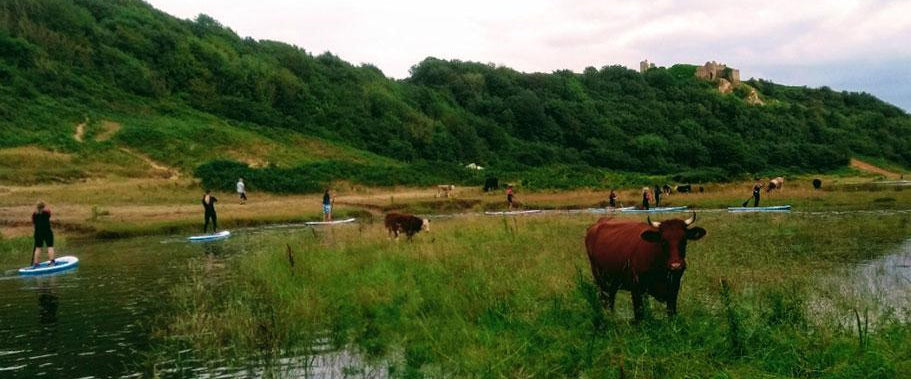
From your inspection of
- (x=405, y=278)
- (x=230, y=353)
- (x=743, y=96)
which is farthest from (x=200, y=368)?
(x=743, y=96)

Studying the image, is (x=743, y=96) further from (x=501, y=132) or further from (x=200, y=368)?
(x=200, y=368)

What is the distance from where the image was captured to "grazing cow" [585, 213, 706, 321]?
9898 millimetres

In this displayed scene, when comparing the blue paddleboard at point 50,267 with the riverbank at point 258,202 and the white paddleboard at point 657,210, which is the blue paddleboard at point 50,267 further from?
the white paddleboard at point 657,210

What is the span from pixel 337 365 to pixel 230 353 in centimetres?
187

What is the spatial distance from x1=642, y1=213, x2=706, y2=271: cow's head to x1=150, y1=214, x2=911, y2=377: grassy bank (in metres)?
0.74

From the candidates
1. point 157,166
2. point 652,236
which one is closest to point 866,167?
point 157,166

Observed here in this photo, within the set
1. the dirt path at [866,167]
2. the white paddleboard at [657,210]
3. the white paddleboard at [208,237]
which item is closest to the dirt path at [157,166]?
the white paddleboard at [208,237]

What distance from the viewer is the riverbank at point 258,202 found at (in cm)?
3444

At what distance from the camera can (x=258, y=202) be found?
157ft

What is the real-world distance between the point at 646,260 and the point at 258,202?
1603 inches

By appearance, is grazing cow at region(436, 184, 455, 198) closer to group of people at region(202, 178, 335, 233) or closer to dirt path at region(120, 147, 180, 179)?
group of people at region(202, 178, 335, 233)

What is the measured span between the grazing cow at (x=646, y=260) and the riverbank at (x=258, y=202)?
2727cm

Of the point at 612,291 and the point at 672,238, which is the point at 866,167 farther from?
the point at 672,238

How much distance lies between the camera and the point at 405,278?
14914 mm
